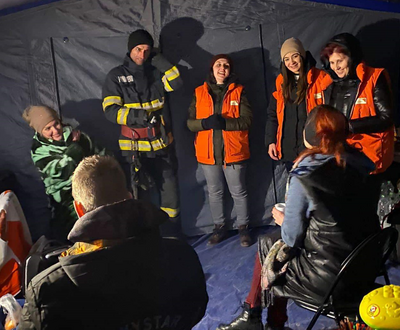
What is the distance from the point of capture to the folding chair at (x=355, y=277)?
73.5 inches

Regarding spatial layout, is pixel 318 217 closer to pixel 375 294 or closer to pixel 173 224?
pixel 375 294

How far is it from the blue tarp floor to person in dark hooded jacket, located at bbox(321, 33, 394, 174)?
31.2 inches

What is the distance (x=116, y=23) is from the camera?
333 cm

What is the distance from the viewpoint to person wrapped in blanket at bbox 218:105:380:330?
186 centimetres

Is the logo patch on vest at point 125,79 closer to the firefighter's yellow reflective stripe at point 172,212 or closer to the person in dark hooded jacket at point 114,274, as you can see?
the firefighter's yellow reflective stripe at point 172,212

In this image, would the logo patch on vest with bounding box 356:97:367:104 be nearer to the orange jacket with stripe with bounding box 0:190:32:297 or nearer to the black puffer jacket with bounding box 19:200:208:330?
the black puffer jacket with bounding box 19:200:208:330

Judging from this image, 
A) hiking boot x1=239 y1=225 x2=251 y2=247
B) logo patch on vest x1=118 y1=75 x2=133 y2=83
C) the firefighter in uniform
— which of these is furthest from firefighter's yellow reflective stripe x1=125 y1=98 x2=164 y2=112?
hiking boot x1=239 y1=225 x2=251 y2=247

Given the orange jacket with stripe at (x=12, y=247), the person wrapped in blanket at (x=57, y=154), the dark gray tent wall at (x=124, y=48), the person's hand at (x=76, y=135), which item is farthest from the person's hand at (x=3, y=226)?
the dark gray tent wall at (x=124, y=48)

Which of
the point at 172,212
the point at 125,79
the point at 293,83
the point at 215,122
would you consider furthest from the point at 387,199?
the point at 125,79

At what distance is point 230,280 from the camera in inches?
119

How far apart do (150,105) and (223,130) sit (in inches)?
21.1

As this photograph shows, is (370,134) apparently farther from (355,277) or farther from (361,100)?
(355,277)

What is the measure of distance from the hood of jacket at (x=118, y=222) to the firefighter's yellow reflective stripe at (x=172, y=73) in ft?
5.97

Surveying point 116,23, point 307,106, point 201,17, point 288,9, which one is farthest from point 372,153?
point 116,23
